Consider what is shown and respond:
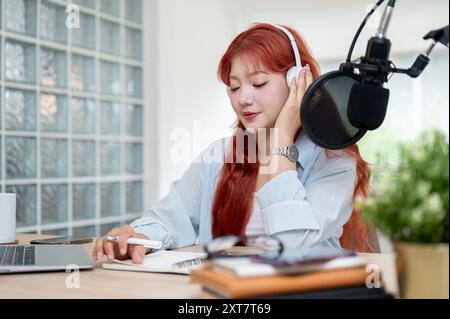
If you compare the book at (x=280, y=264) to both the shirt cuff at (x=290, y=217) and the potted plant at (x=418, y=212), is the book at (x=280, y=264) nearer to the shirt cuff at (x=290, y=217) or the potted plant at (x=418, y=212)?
the potted plant at (x=418, y=212)

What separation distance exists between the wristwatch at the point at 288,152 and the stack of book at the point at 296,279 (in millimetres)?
593

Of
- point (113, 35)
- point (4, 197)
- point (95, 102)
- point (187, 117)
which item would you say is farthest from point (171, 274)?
point (187, 117)

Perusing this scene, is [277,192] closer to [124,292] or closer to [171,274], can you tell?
[171,274]

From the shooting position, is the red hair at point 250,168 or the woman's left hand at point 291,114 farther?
the red hair at point 250,168

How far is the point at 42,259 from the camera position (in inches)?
41.9

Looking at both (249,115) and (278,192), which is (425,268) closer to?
(278,192)

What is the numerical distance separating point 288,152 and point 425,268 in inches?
27.6

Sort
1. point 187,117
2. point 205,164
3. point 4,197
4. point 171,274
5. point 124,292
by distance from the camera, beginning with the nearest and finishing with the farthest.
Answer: point 124,292 → point 171,274 → point 4,197 → point 205,164 → point 187,117

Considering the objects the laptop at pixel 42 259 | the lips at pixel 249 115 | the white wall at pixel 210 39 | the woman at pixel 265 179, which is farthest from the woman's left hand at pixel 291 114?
the white wall at pixel 210 39

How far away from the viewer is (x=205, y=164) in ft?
5.43

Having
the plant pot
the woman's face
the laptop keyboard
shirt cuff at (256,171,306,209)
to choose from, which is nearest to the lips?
the woman's face

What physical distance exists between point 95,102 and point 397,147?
264 cm

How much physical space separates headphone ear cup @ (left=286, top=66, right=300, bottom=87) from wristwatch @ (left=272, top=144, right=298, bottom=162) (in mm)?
182

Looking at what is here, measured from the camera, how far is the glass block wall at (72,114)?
260 centimetres
